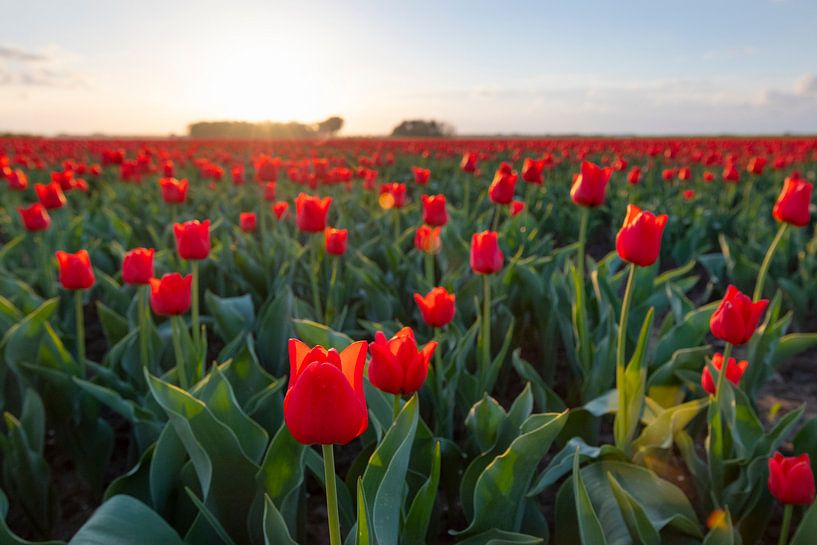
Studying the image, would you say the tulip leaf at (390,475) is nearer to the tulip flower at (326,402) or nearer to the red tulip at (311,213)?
the tulip flower at (326,402)

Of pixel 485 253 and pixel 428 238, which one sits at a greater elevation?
pixel 485 253

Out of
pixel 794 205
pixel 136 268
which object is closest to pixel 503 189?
pixel 794 205

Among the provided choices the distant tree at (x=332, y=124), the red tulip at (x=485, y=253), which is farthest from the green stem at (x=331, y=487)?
the distant tree at (x=332, y=124)

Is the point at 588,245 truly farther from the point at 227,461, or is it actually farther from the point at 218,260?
the point at 227,461

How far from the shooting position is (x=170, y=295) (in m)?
2.16

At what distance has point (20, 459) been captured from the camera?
92.1 inches

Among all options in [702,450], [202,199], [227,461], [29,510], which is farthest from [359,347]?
[202,199]

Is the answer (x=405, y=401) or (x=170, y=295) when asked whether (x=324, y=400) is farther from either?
(x=405, y=401)

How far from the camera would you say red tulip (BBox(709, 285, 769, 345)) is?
192 centimetres

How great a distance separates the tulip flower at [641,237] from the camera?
192 cm

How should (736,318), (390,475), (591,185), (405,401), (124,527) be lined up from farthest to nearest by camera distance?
(591,185), (405,401), (736,318), (124,527), (390,475)

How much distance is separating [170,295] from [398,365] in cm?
97

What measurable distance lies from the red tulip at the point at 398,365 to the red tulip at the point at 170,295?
912mm

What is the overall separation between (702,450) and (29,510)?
2.80 meters
